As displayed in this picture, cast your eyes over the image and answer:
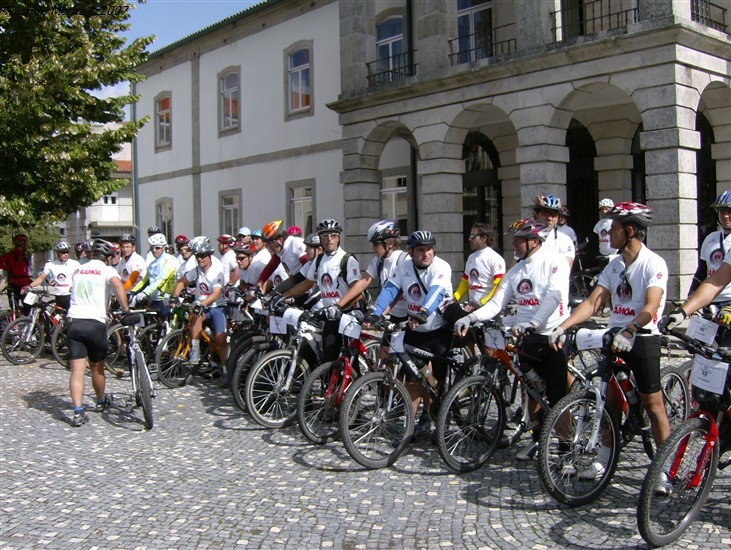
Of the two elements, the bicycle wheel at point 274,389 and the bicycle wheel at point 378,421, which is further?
the bicycle wheel at point 274,389

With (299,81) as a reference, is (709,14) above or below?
below

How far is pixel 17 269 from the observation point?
47.1 feet

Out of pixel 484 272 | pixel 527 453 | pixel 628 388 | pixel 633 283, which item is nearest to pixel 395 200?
pixel 484 272

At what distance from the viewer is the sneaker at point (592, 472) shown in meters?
4.98

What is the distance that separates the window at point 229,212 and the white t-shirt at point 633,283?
2111 cm

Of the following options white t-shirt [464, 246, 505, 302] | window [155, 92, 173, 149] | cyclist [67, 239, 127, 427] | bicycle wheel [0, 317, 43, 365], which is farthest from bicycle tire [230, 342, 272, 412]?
window [155, 92, 173, 149]

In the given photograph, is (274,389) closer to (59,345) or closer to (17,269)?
(59,345)

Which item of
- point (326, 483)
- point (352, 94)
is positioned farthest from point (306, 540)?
point (352, 94)

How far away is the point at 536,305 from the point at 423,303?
0.97 meters

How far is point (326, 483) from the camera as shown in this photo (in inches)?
225

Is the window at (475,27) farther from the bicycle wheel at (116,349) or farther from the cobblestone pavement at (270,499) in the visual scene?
the cobblestone pavement at (270,499)

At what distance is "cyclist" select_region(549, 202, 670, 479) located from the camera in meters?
4.97

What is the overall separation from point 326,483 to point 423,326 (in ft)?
5.13

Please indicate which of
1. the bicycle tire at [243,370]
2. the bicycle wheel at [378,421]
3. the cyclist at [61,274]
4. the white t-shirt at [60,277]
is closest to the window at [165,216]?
the cyclist at [61,274]
